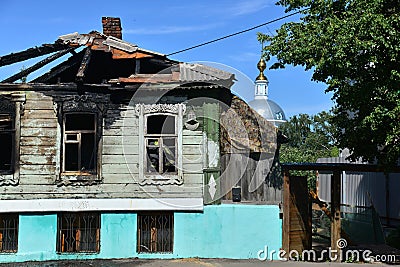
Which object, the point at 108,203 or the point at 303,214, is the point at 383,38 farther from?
the point at 108,203

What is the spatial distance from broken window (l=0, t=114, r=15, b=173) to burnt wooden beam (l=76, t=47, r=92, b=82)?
2.25 m

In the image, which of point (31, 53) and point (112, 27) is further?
point (112, 27)

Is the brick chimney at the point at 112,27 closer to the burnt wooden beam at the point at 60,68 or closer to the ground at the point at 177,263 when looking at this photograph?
the burnt wooden beam at the point at 60,68

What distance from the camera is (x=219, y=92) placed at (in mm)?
13883

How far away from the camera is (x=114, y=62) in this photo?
1499cm

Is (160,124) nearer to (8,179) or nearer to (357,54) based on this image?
(8,179)

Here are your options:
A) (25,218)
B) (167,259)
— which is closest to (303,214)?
(167,259)

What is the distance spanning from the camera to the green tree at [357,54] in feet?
35.2

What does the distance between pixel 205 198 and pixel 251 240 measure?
1.57 m

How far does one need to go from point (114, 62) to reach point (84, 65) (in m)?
1.54

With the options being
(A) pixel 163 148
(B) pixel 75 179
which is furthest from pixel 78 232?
(A) pixel 163 148

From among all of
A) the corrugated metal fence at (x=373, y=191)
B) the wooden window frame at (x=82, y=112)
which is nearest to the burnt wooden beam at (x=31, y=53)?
the wooden window frame at (x=82, y=112)

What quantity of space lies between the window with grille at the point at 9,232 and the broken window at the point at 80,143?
1.84m

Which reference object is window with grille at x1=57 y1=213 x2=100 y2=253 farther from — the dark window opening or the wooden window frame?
the dark window opening
